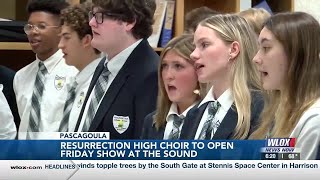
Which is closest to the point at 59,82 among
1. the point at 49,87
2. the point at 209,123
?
the point at 49,87

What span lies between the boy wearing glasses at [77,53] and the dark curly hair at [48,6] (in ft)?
0.06

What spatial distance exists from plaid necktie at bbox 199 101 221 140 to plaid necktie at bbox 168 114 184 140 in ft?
0.24

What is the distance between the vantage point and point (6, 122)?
245 cm

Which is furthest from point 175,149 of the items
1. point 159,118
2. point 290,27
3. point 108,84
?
point 290,27

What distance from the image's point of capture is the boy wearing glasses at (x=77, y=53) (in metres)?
2.46

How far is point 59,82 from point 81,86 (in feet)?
0.23

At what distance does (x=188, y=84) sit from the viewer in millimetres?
2430

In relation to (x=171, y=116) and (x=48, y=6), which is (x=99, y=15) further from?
(x=171, y=116)

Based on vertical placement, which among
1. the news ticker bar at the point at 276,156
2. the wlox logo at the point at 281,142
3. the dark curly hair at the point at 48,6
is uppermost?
the dark curly hair at the point at 48,6

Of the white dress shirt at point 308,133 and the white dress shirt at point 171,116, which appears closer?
the white dress shirt at point 308,133

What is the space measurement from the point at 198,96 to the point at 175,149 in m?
0.18

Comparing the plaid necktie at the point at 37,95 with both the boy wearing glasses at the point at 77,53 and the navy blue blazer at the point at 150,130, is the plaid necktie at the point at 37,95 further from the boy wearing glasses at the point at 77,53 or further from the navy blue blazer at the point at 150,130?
the navy blue blazer at the point at 150,130

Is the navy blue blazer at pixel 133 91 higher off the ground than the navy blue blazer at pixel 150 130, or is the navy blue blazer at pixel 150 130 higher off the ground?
the navy blue blazer at pixel 133 91

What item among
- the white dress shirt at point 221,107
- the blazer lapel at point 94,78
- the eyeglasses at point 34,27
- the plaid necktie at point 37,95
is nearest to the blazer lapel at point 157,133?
the white dress shirt at point 221,107
